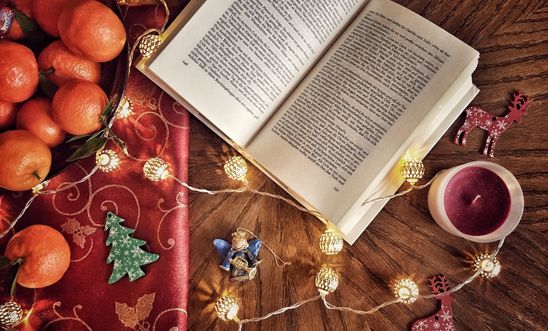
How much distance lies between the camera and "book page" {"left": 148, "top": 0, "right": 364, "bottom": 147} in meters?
0.85

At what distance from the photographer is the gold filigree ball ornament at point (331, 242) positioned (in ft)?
2.75

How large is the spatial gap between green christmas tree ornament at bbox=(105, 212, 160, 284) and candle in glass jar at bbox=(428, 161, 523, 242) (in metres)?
0.48

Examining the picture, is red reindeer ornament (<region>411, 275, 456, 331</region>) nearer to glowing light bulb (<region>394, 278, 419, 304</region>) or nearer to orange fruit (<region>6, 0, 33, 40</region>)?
glowing light bulb (<region>394, 278, 419, 304</region>)

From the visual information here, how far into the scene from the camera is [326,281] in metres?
0.83

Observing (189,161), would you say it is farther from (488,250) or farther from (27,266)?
(488,250)

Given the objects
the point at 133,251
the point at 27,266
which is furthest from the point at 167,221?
the point at 27,266

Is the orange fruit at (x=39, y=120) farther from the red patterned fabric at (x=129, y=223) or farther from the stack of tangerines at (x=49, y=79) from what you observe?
the red patterned fabric at (x=129, y=223)

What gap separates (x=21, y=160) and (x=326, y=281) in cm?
48

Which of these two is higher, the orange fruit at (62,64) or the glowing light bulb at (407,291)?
the glowing light bulb at (407,291)

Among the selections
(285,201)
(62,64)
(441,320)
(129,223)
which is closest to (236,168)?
(285,201)

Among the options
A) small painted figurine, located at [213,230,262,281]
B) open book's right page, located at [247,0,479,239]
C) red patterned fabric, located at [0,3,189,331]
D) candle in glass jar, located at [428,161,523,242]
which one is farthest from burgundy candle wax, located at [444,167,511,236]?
red patterned fabric, located at [0,3,189,331]

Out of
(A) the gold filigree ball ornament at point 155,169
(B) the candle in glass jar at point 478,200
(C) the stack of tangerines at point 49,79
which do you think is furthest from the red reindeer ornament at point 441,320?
(C) the stack of tangerines at point 49,79

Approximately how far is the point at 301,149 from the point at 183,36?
0.87ft

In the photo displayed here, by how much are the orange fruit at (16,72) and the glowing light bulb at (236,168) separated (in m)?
0.32
